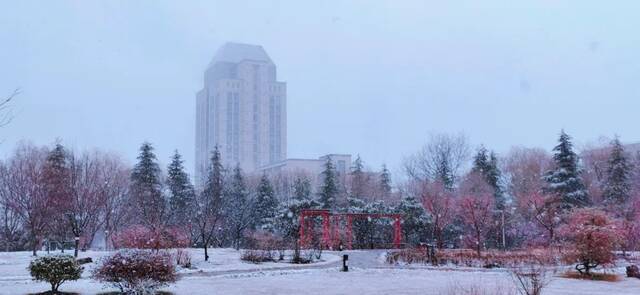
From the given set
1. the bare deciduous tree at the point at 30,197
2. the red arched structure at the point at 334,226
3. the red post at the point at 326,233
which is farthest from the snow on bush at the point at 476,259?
the bare deciduous tree at the point at 30,197

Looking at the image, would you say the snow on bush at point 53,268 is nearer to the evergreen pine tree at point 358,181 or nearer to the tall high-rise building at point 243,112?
the evergreen pine tree at point 358,181

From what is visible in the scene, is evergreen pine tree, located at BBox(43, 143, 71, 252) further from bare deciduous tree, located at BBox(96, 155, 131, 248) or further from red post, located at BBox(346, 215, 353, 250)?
red post, located at BBox(346, 215, 353, 250)

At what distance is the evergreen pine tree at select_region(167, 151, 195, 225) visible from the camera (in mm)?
41750

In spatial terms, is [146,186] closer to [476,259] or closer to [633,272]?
[476,259]

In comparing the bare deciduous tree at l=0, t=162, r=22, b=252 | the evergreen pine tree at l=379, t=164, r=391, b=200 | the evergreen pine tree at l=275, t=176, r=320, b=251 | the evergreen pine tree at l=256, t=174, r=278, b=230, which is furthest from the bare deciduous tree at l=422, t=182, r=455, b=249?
the bare deciduous tree at l=0, t=162, r=22, b=252

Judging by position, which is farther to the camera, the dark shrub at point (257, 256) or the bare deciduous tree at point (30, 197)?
the bare deciduous tree at point (30, 197)

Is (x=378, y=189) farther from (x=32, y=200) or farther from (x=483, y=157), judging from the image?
(x=32, y=200)

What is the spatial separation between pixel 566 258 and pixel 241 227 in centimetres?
2418

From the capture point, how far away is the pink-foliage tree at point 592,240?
1653 centimetres

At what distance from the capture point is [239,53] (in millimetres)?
150000

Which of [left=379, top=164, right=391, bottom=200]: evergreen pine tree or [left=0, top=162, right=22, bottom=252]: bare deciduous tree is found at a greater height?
[left=379, top=164, right=391, bottom=200]: evergreen pine tree

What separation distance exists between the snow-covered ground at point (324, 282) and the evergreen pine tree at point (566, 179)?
54.6ft

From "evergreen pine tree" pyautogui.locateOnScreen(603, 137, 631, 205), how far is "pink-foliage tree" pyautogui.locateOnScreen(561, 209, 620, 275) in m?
20.4

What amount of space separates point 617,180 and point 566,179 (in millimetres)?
3699
